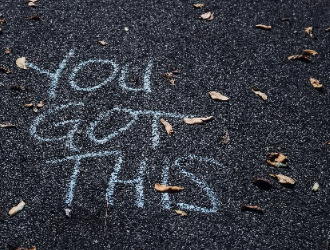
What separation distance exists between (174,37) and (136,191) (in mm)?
1747

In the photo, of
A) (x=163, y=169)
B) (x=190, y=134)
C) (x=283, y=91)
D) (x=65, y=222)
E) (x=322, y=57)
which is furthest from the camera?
(x=322, y=57)

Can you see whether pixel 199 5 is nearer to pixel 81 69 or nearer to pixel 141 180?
pixel 81 69

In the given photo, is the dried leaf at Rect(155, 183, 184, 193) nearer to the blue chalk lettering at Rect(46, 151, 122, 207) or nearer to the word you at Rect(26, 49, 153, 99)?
the blue chalk lettering at Rect(46, 151, 122, 207)

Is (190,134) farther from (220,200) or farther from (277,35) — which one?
(277,35)

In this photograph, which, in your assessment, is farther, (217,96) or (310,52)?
(310,52)

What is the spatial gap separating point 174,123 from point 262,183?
79 centimetres

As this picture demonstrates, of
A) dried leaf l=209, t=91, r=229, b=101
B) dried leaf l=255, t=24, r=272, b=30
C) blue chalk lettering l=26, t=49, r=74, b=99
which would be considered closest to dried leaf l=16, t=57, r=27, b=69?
blue chalk lettering l=26, t=49, r=74, b=99

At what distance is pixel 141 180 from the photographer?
3.52 metres

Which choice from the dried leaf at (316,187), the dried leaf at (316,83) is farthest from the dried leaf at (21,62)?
the dried leaf at (316,187)

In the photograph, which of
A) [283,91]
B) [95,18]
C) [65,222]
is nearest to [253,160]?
[283,91]

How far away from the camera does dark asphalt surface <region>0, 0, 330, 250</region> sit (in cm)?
328

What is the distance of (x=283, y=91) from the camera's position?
4.27 m

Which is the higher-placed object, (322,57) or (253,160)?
(322,57)

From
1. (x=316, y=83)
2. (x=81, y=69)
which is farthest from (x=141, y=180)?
(x=316, y=83)
